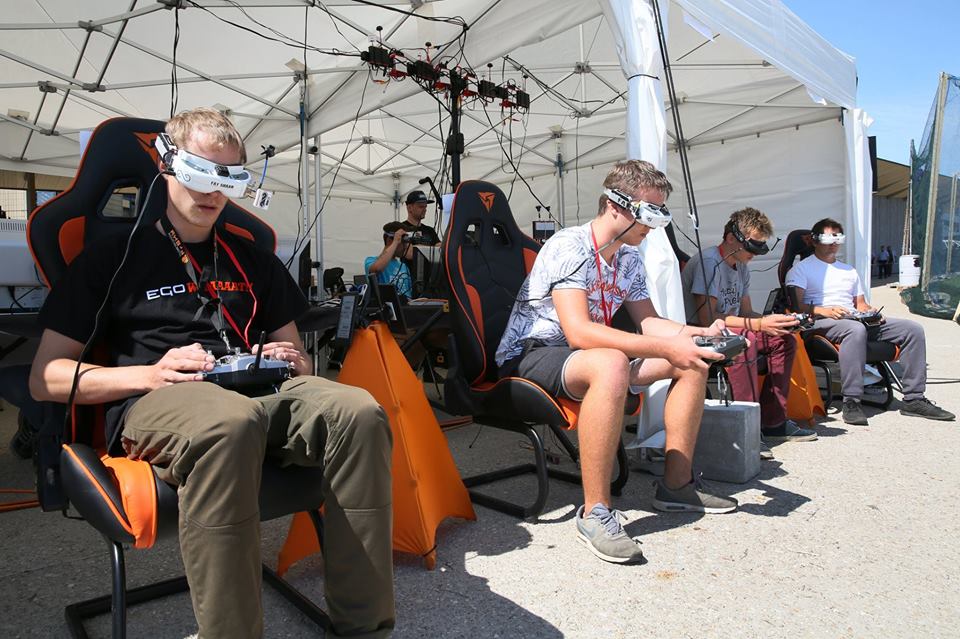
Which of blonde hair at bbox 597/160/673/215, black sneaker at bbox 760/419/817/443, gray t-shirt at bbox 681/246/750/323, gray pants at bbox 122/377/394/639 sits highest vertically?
blonde hair at bbox 597/160/673/215

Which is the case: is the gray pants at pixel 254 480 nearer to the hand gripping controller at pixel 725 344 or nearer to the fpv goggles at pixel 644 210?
the hand gripping controller at pixel 725 344

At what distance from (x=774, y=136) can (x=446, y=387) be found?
23.7 feet

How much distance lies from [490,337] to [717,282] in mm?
1762

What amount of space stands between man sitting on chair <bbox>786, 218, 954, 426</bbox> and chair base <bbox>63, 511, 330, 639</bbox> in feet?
11.8

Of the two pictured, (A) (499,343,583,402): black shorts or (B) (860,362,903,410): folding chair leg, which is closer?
(A) (499,343,583,402): black shorts

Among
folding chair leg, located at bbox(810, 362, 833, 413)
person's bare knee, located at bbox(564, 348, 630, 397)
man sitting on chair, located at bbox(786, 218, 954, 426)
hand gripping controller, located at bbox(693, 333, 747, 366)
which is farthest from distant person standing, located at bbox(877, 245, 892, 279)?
person's bare knee, located at bbox(564, 348, 630, 397)

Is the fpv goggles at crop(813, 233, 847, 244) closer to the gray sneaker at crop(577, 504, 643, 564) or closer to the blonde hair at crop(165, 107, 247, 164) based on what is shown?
the gray sneaker at crop(577, 504, 643, 564)

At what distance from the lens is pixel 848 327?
4.43 metres

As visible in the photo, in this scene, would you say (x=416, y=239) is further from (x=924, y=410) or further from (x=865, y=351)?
(x=924, y=410)

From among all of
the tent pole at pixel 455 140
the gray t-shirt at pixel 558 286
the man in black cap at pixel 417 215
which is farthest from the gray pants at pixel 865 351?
the tent pole at pixel 455 140

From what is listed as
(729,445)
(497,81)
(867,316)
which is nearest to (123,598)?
(729,445)

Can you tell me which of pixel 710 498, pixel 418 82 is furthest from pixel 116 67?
pixel 710 498

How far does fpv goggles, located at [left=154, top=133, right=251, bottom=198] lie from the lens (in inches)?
65.9

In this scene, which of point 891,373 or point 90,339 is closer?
point 90,339
